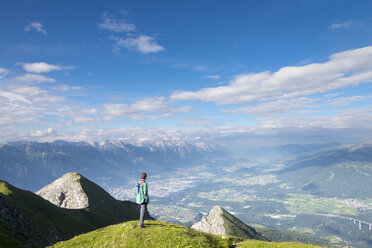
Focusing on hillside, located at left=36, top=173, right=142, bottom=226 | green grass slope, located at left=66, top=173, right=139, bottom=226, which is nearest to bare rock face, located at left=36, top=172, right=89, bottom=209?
hillside, located at left=36, top=173, right=142, bottom=226

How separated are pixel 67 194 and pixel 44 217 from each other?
55482mm

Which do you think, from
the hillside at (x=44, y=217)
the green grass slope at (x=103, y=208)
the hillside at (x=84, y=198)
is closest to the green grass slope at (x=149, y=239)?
the hillside at (x=44, y=217)

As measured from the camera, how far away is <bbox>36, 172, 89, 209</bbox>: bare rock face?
106631 millimetres

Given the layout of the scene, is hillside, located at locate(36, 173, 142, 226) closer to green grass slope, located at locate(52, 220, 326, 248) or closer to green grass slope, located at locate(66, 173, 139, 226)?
green grass slope, located at locate(66, 173, 139, 226)

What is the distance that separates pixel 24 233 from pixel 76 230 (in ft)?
89.0

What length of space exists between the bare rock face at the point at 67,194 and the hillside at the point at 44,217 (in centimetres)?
356

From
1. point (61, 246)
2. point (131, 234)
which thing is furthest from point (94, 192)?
point (131, 234)

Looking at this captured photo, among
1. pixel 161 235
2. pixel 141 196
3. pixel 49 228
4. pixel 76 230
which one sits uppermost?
pixel 141 196

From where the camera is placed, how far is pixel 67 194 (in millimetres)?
112375

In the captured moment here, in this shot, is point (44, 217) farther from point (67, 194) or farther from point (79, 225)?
point (67, 194)

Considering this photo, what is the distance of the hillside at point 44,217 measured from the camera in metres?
40.4

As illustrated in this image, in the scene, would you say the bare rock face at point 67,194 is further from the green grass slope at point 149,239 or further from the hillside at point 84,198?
the green grass slope at point 149,239

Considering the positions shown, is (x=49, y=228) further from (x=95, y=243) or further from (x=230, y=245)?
(x=230, y=245)

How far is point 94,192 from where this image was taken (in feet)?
380
